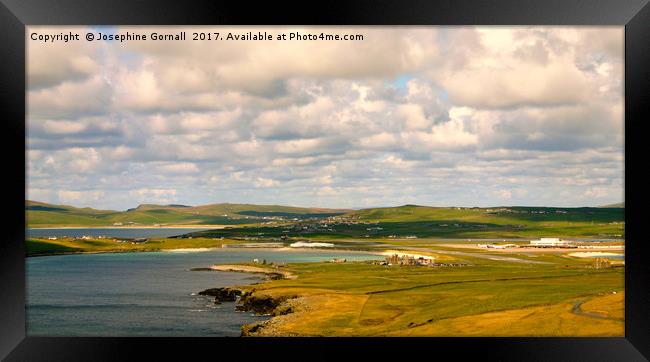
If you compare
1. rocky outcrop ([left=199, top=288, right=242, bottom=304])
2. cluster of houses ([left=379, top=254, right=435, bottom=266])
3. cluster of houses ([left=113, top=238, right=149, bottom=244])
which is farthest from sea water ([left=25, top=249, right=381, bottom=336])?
cluster of houses ([left=379, top=254, right=435, bottom=266])

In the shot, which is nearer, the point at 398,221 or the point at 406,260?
the point at 406,260

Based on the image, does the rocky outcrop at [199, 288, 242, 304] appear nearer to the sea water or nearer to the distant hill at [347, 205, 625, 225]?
the sea water

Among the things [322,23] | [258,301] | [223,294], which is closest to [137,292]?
[223,294]

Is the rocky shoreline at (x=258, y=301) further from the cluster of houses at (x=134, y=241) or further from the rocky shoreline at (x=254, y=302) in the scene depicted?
the cluster of houses at (x=134, y=241)

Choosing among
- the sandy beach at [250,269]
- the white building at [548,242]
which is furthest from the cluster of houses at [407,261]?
the white building at [548,242]

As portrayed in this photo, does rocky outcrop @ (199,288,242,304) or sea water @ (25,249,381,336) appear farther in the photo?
rocky outcrop @ (199,288,242,304)

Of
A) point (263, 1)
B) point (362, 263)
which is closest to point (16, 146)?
point (263, 1)

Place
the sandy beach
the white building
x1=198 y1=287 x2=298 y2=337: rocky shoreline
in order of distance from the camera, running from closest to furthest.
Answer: x1=198 y1=287 x2=298 y2=337: rocky shoreline < the sandy beach < the white building

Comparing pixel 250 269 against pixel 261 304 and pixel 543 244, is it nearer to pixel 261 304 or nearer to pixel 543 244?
pixel 261 304
